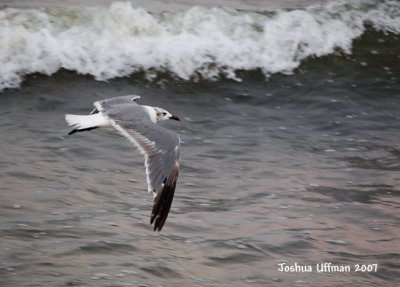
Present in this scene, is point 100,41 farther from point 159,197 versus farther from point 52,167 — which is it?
point 159,197

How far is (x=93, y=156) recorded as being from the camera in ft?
20.9

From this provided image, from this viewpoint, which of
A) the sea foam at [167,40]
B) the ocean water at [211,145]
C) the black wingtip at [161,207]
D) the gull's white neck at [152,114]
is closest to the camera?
the black wingtip at [161,207]

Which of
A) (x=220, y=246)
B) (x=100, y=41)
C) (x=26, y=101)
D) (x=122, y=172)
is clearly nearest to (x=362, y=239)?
(x=220, y=246)

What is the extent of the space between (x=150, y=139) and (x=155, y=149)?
0.39ft

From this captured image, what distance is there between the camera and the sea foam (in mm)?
8023

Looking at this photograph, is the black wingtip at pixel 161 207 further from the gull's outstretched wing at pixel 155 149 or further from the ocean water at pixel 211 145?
the ocean water at pixel 211 145

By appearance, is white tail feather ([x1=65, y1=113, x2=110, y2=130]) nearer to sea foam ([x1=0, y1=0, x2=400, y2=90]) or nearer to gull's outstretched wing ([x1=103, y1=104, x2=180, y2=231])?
gull's outstretched wing ([x1=103, y1=104, x2=180, y2=231])

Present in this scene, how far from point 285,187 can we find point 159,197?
165cm

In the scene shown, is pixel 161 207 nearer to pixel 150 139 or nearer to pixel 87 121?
pixel 150 139

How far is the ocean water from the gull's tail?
521 mm

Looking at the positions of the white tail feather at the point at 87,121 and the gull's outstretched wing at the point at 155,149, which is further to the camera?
the white tail feather at the point at 87,121

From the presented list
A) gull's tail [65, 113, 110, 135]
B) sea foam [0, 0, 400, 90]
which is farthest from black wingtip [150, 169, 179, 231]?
sea foam [0, 0, 400, 90]

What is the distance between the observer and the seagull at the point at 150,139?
4578mm

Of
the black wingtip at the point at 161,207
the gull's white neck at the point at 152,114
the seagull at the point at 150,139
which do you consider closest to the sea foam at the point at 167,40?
the gull's white neck at the point at 152,114
